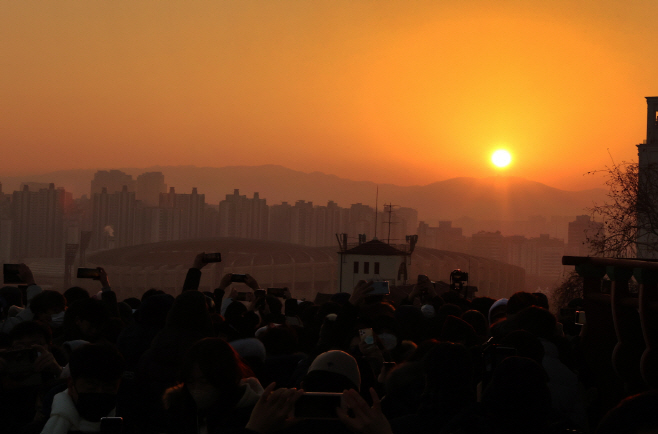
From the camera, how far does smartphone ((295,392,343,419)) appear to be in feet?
9.10

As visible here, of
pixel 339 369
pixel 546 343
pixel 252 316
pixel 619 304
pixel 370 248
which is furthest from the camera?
pixel 370 248

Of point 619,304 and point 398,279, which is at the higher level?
point 619,304

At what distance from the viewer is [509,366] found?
3.29 metres

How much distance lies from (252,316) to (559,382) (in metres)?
2.44

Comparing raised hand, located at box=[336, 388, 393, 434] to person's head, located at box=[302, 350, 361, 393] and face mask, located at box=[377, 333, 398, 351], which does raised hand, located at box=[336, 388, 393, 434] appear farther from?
face mask, located at box=[377, 333, 398, 351]

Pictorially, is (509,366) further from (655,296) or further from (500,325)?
(500,325)

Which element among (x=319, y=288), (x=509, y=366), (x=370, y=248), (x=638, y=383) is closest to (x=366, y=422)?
(x=509, y=366)

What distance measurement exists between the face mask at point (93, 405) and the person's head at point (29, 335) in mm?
1415

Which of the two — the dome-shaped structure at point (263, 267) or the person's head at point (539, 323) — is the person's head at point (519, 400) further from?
the dome-shaped structure at point (263, 267)

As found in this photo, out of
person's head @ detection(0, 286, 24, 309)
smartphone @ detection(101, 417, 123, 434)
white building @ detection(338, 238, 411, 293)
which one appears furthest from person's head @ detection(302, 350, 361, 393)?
white building @ detection(338, 238, 411, 293)

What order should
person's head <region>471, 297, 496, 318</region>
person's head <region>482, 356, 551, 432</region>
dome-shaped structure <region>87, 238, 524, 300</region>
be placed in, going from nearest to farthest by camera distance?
1. person's head <region>482, 356, 551, 432</region>
2. person's head <region>471, 297, 496, 318</region>
3. dome-shaped structure <region>87, 238, 524, 300</region>

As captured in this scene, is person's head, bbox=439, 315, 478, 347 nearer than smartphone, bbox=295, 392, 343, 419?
No

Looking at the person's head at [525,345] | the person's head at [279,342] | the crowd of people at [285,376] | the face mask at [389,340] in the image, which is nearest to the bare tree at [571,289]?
the crowd of people at [285,376]

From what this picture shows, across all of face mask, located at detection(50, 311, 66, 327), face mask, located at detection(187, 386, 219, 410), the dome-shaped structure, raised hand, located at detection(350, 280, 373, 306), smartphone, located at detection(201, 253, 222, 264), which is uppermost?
smartphone, located at detection(201, 253, 222, 264)
